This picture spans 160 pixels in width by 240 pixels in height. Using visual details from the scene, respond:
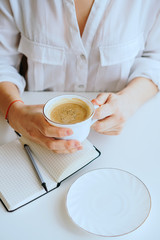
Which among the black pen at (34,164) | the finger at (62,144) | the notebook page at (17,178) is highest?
the finger at (62,144)

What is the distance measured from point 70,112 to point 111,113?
0.56 feet

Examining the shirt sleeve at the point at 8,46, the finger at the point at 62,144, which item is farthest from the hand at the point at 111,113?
the shirt sleeve at the point at 8,46

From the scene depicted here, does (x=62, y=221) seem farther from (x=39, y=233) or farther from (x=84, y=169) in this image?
(x=84, y=169)

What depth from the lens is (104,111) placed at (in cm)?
74

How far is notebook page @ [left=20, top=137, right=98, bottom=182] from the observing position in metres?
0.68

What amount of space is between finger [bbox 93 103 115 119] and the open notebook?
101mm

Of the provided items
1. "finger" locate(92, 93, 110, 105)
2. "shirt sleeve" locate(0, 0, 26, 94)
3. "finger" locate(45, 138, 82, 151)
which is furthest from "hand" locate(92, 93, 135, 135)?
"shirt sleeve" locate(0, 0, 26, 94)

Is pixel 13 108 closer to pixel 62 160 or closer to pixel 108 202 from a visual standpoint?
pixel 62 160

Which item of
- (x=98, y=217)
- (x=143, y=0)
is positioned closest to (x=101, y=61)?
(x=143, y=0)

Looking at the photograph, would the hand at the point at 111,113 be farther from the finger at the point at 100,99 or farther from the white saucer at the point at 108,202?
the white saucer at the point at 108,202

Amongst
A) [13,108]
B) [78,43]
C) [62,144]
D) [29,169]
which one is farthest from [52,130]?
[78,43]

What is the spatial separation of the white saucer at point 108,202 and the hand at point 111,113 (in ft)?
0.50

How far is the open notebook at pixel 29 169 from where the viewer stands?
627mm

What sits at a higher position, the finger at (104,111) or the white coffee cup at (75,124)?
the white coffee cup at (75,124)
